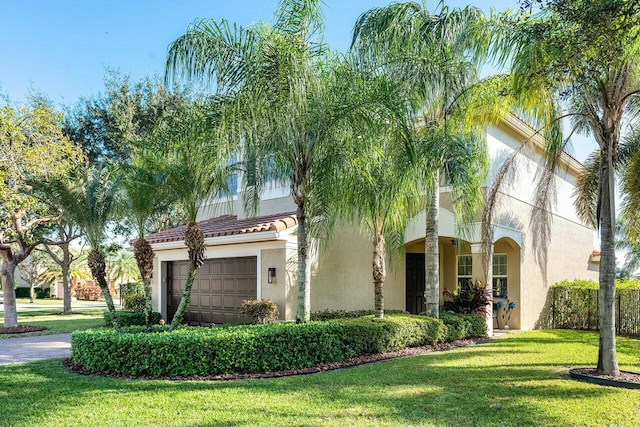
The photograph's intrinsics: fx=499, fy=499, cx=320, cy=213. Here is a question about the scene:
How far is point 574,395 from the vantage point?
7.63m

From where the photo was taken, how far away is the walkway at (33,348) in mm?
11559

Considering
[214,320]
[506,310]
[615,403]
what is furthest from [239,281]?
[615,403]

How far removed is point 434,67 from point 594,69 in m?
4.09

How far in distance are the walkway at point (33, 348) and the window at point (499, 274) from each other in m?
13.4

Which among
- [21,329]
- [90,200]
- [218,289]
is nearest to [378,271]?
[218,289]

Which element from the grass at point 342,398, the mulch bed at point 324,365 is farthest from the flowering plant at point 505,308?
the grass at point 342,398

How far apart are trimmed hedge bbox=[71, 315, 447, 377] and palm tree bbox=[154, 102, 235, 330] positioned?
66.2 inches

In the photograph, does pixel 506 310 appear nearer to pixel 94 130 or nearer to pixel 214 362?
pixel 214 362

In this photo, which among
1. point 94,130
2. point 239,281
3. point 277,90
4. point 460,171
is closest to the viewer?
point 277,90

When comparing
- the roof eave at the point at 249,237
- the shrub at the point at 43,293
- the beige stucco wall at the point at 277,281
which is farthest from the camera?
the shrub at the point at 43,293

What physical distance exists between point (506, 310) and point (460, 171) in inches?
278

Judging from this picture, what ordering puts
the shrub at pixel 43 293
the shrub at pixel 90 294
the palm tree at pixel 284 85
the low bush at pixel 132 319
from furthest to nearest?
the shrub at pixel 43 293
the shrub at pixel 90 294
the low bush at pixel 132 319
the palm tree at pixel 284 85

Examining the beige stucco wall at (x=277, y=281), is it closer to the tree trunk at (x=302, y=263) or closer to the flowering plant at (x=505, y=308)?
the tree trunk at (x=302, y=263)

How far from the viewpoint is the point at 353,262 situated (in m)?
16.7
